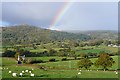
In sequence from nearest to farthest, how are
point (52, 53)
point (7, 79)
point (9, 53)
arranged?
point (7, 79)
point (9, 53)
point (52, 53)

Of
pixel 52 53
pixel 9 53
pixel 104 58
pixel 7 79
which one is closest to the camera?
pixel 7 79

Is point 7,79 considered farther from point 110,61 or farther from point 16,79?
point 110,61

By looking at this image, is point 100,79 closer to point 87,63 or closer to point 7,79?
point 7,79

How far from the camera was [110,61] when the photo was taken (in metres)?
66.7

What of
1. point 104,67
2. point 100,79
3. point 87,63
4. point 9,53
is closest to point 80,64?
point 87,63

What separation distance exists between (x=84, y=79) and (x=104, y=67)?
31.1 metres

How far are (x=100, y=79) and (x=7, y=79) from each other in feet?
43.5

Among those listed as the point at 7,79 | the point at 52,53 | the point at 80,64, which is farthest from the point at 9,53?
the point at 7,79

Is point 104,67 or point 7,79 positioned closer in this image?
point 7,79

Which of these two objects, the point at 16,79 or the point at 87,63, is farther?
the point at 87,63

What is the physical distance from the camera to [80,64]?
7056 centimetres

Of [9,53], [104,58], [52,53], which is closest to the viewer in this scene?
[104,58]

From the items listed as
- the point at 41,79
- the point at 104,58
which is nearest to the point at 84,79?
the point at 41,79

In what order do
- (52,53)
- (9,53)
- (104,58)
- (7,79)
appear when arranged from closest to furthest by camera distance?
(7,79) < (104,58) < (9,53) < (52,53)
